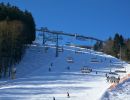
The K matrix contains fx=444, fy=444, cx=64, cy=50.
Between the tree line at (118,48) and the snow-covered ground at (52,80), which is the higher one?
the tree line at (118,48)

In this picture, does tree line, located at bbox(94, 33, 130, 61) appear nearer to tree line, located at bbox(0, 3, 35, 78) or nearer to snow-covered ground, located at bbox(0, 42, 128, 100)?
snow-covered ground, located at bbox(0, 42, 128, 100)

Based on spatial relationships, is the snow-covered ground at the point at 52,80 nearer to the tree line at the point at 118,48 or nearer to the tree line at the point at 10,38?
the tree line at the point at 10,38

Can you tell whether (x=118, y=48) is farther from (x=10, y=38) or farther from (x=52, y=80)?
(x=52, y=80)

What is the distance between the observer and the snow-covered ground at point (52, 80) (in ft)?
160

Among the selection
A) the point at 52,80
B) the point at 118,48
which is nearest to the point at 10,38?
the point at 52,80

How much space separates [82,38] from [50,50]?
4324 cm

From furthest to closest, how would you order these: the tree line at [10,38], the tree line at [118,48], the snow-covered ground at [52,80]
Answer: the tree line at [118,48] → the tree line at [10,38] → the snow-covered ground at [52,80]

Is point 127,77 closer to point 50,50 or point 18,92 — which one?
point 18,92

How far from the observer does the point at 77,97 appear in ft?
156

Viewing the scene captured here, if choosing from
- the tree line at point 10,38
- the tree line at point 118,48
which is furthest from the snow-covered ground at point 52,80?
the tree line at point 118,48

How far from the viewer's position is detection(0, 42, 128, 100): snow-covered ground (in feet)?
160

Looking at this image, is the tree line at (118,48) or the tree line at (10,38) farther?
the tree line at (118,48)

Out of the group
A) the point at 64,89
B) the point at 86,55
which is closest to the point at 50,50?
the point at 86,55

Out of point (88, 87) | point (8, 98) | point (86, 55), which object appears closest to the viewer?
point (8, 98)
